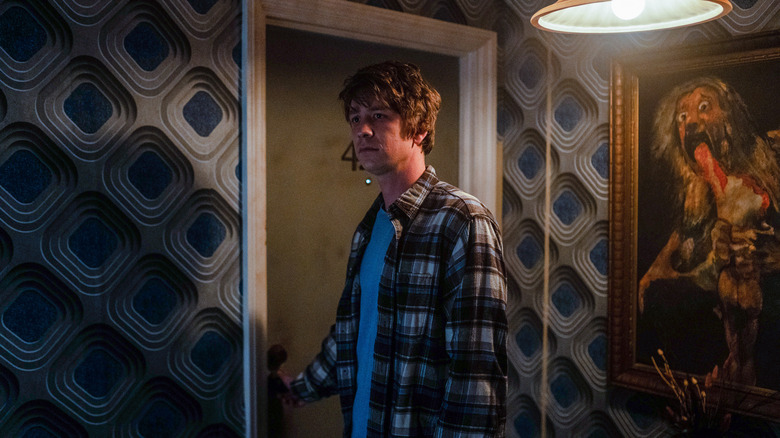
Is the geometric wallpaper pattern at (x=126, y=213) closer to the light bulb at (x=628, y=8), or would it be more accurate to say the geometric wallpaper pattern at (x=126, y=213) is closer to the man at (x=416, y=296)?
the man at (x=416, y=296)

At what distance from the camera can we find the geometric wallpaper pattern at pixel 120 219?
142 cm

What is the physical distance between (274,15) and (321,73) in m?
0.25

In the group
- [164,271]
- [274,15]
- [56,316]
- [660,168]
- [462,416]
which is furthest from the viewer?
[660,168]

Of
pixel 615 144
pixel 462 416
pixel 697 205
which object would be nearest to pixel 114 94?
pixel 462 416

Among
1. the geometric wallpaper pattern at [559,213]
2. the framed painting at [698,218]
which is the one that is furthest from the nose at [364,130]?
the framed painting at [698,218]

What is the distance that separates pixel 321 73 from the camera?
194 cm

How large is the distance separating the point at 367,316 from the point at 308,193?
53cm

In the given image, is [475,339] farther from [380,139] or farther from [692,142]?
[692,142]

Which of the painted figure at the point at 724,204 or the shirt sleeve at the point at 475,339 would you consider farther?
the painted figure at the point at 724,204

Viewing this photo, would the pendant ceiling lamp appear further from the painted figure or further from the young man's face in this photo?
the painted figure

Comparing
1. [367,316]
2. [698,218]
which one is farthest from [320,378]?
[698,218]

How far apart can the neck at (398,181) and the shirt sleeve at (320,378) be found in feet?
1.38

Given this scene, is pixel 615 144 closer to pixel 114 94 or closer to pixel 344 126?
pixel 344 126

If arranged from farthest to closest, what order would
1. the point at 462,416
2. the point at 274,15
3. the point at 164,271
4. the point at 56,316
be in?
the point at 274,15 < the point at 164,271 < the point at 56,316 < the point at 462,416
